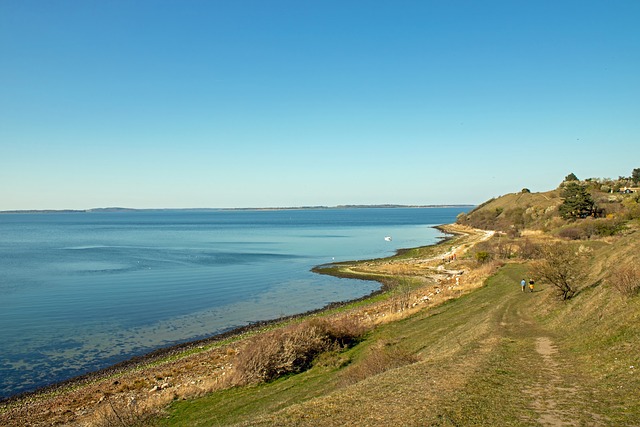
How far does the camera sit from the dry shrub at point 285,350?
23047 millimetres

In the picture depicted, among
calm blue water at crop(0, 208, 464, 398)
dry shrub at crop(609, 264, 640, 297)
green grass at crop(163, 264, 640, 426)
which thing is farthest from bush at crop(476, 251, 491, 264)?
dry shrub at crop(609, 264, 640, 297)

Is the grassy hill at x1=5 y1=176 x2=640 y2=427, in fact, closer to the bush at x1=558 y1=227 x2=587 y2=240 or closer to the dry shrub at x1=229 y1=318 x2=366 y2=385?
the dry shrub at x1=229 y1=318 x2=366 y2=385

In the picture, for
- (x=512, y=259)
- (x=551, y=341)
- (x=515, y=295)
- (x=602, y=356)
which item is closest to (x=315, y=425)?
(x=602, y=356)

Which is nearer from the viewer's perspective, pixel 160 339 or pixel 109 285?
pixel 160 339

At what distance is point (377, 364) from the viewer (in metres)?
20.6

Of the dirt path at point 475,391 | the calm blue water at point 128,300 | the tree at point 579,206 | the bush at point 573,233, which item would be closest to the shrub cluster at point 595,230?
the bush at point 573,233

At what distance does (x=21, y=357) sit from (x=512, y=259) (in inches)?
1955

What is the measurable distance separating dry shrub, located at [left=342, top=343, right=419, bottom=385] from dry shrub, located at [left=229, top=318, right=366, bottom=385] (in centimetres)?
398

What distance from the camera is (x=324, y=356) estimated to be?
25797 mm

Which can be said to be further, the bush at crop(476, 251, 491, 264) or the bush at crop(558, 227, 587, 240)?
the bush at crop(558, 227, 587, 240)

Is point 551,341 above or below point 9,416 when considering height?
above

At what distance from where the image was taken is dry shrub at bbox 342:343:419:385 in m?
19.9

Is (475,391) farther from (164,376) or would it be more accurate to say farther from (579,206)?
(579,206)

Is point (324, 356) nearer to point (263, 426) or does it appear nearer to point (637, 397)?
point (263, 426)
